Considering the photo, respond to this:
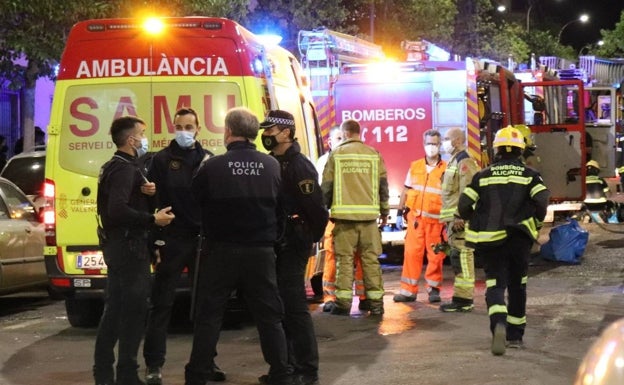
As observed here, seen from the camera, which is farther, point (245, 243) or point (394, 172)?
point (394, 172)

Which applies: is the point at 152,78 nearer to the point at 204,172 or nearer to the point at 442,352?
the point at 204,172

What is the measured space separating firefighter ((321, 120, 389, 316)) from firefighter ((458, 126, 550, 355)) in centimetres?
183

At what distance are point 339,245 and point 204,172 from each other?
369 centimetres

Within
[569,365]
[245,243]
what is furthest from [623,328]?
[569,365]

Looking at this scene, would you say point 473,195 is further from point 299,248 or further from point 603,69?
point 603,69

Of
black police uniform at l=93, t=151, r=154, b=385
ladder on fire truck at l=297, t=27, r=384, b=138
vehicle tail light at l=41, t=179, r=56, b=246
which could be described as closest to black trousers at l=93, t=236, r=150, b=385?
black police uniform at l=93, t=151, r=154, b=385

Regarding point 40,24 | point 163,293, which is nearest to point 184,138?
point 163,293

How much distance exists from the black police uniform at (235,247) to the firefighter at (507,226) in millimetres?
2247

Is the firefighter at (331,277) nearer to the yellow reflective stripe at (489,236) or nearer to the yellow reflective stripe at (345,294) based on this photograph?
the yellow reflective stripe at (345,294)

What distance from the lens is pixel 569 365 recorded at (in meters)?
7.60

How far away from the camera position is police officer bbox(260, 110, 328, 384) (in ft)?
22.9

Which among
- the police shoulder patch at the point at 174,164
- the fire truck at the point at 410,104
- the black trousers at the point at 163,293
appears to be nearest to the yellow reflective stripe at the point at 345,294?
the black trousers at the point at 163,293

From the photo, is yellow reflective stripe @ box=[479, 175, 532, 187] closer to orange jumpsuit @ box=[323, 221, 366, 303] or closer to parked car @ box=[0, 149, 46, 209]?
orange jumpsuit @ box=[323, 221, 366, 303]

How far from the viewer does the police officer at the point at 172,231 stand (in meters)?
7.11
